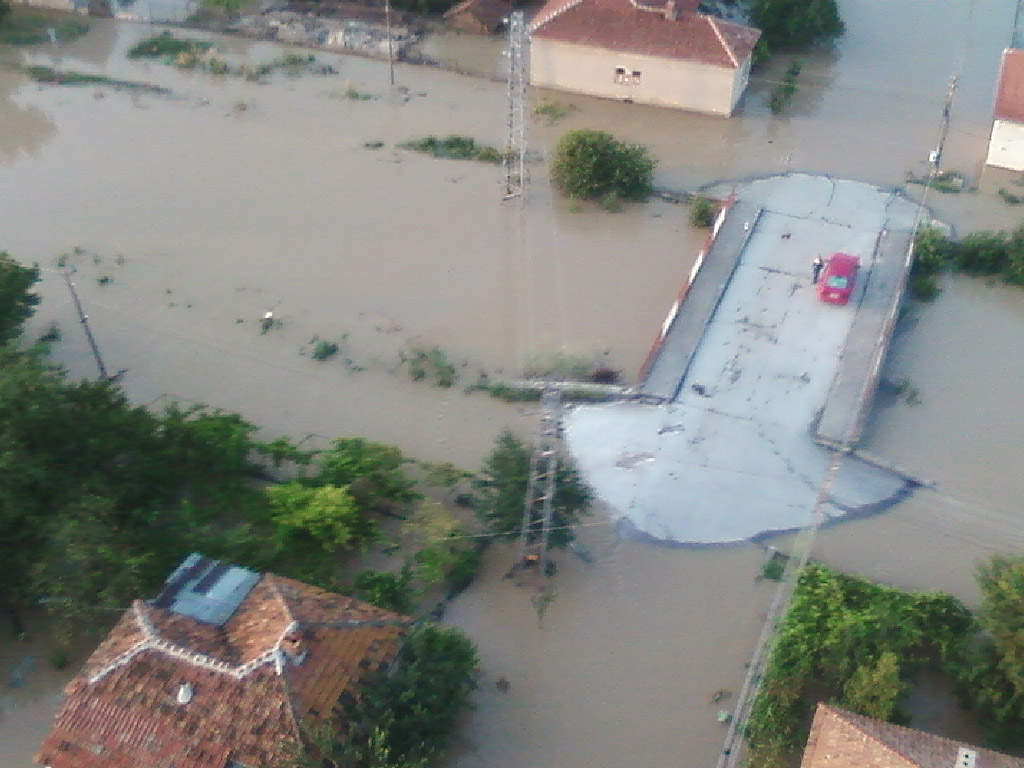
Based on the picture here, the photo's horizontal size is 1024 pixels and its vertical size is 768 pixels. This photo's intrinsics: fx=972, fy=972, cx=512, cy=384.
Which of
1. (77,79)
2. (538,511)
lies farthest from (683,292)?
(77,79)

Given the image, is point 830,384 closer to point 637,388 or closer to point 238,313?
point 637,388

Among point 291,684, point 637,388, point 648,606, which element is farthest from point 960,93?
point 291,684

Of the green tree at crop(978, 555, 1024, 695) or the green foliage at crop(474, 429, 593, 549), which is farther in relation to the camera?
the green foliage at crop(474, 429, 593, 549)

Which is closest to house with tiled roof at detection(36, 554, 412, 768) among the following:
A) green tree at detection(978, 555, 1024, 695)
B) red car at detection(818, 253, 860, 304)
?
green tree at detection(978, 555, 1024, 695)

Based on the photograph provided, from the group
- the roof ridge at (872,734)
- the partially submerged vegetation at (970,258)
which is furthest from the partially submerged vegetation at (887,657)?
the partially submerged vegetation at (970,258)

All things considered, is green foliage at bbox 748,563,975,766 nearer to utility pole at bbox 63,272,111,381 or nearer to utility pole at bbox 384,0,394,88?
utility pole at bbox 63,272,111,381
